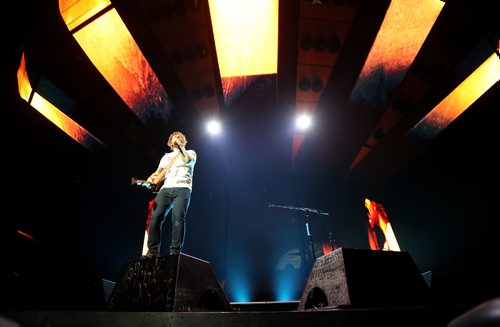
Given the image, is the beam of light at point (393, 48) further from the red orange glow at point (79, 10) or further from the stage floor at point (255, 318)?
the red orange glow at point (79, 10)

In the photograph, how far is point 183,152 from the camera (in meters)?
3.04

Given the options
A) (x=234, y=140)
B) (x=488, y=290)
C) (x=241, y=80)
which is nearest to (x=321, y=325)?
(x=488, y=290)

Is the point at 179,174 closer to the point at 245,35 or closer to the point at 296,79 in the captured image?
the point at 245,35

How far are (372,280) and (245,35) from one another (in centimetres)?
494

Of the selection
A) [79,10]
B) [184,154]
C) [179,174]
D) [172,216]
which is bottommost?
[172,216]

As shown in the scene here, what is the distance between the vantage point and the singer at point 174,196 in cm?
265

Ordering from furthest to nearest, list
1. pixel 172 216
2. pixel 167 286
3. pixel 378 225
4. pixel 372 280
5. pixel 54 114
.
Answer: pixel 378 225 → pixel 54 114 → pixel 172 216 → pixel 372 280 → pixel 167 286

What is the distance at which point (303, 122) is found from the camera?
22.7 feet

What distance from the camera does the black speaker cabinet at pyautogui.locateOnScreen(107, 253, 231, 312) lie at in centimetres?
186

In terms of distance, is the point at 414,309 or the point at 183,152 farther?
the point at 183,152

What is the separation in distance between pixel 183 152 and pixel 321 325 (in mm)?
2380

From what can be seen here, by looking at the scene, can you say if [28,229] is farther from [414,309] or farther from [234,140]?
[414,309]

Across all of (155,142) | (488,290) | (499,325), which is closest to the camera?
(499,325)

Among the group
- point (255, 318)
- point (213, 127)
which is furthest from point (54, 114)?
point (255, 318)
